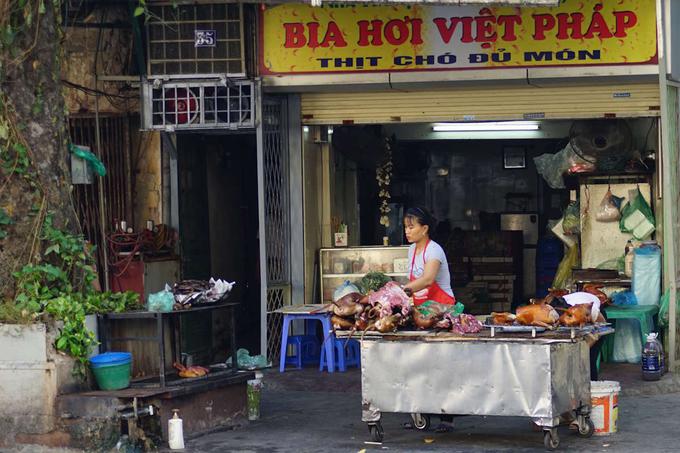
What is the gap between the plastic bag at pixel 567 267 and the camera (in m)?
14.7

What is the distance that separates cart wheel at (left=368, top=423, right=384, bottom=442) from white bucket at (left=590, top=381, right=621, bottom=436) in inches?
70.3

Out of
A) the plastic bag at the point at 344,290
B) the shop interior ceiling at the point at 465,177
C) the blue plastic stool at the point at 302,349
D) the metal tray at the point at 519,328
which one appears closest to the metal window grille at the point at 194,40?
the plastic bag at the point at 344,290

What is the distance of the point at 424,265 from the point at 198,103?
4426mm

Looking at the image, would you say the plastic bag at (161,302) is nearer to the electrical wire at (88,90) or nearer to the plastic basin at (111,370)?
the plastic basin at (111,370)

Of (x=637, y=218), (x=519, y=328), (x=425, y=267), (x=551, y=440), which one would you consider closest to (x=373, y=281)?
(x=637, y=218)

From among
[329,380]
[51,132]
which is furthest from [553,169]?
[51,132]

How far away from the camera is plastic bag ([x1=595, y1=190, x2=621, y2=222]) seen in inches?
546

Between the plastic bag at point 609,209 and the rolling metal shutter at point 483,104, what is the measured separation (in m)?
1.18

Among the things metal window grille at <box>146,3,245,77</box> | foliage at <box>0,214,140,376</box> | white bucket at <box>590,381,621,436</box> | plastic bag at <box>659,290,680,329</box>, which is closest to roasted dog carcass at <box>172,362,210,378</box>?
foliage at <box>0,214,140,376</box>

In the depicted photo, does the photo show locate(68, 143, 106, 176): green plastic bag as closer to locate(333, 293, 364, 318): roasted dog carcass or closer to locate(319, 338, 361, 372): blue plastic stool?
locate(333, 293, 364, 318): roasted dog carcass

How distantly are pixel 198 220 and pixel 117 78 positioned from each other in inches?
88.9

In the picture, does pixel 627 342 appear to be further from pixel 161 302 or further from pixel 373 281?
pixel 161 302

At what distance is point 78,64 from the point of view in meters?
13.8

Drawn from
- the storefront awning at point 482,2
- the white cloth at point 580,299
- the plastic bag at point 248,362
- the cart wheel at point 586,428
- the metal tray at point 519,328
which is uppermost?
the storefront awning at point 482,2
